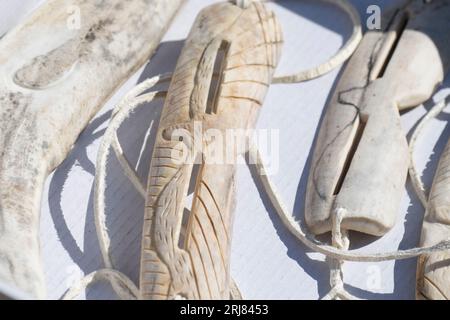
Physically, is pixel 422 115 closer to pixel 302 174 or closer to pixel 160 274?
pixel 302 174

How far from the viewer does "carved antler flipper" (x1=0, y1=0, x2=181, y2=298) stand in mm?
1671

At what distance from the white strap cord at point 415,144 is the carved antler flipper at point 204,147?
238 millimetres

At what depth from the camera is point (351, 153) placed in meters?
1.78

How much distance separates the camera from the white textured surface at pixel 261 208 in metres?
1.68

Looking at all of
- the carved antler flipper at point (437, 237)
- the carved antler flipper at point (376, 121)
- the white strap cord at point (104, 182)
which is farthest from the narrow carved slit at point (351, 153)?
the white strap cord at point (104, 182)

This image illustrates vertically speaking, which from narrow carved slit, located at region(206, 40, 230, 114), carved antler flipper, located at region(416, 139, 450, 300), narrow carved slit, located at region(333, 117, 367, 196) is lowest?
carved antler flipper, located at region(416, 139, 450, 300)

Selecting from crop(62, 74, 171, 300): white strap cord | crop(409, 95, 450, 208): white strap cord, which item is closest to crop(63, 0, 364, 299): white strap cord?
crop(62, 74, 171, 300): white strap cord

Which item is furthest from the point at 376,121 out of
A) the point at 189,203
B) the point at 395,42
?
the point at 189,203

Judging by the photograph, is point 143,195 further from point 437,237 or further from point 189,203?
point 437,237

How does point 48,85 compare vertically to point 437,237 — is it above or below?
above

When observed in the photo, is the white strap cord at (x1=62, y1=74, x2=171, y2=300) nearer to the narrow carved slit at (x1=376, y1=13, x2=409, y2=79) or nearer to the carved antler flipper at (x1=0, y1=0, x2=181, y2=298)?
the carved antler flipper at (x1=0, y1=0, x2=181, y2=298)

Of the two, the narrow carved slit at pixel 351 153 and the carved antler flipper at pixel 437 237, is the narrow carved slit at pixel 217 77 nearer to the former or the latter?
the narrow carved slit at pixel 351 153

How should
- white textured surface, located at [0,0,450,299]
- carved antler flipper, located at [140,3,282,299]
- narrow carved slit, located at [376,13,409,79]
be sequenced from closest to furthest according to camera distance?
carved antler flipper, located at [140,3,282,299] → white textured surface, located at [0,0,450,299] → narrow carved slit, located at [376,13,409,79]

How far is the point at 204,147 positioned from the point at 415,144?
1.14 ft
